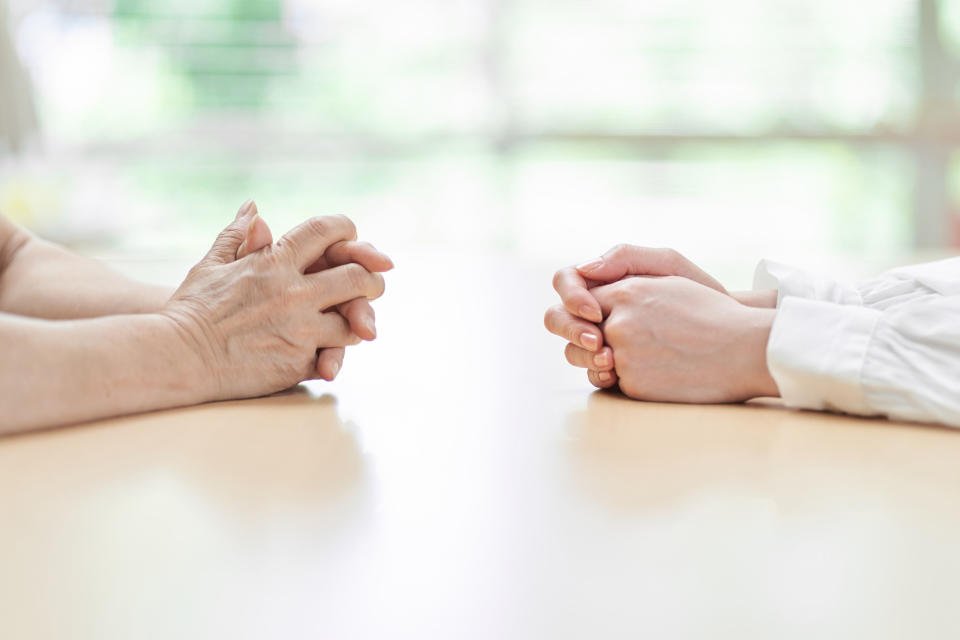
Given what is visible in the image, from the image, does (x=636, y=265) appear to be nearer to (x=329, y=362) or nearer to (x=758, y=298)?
(x=758, y=298)

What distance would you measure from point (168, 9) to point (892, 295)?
3860 millimetres

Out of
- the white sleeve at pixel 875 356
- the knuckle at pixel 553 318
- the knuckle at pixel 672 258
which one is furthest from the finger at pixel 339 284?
the white sleeve at pixel 875 356

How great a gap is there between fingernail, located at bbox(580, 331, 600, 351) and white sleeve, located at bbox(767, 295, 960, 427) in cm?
19

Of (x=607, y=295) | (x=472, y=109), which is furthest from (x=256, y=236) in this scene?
(x=472, y=109)

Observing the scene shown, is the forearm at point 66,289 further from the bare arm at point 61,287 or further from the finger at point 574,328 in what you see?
the finger at point 574,328

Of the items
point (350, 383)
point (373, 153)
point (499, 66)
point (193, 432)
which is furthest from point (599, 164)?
point (193, 432)

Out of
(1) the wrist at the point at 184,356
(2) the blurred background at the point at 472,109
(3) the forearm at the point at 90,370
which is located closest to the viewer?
(3) the forearm at the point at 90,370

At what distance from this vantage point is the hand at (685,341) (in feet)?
3.45

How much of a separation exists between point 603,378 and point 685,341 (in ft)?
0.42

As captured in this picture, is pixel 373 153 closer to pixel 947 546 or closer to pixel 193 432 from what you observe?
pixel 193 432

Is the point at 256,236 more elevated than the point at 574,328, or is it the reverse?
the point at 256,236

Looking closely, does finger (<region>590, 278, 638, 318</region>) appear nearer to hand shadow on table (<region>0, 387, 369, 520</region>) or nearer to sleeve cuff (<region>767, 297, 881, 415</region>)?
sleeve cuff (<region>767, 297, 881, 415</region>)

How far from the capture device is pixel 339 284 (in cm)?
110

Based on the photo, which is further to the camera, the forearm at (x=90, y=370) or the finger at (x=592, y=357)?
A: the finger at (x=592, y=357)
